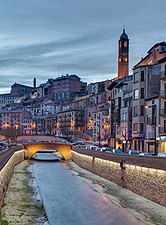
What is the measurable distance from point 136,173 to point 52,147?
73541 mm

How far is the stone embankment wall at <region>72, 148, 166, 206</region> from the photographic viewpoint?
114 ft

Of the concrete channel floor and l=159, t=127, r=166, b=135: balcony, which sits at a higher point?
l=159, t=127, r=166, b=135: balcony

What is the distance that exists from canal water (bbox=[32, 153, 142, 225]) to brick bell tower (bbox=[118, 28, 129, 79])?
127m

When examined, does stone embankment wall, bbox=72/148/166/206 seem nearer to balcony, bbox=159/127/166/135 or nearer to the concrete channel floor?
the concrete channel floor

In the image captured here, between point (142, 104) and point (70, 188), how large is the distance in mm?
34334

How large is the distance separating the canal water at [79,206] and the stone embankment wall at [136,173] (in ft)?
8.99

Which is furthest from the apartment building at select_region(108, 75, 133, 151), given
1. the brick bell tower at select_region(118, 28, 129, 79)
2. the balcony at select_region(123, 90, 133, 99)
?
the brick bell tower at select_region(118, 28, 129, 79)

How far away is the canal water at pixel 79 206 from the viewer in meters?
32.9

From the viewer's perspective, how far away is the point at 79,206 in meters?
39.7

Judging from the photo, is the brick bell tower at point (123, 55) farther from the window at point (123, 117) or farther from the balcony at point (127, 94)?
the window at point (123, 117)

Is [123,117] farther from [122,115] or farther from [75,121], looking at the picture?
[75,121]

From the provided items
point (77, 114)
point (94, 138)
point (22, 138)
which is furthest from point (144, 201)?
point (77, 114)

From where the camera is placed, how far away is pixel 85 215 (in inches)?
1385

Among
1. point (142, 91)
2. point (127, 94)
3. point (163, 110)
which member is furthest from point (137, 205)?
point (127, 94)
